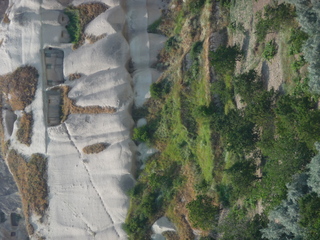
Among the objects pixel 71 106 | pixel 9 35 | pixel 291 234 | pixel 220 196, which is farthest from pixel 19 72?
pixel 291 234

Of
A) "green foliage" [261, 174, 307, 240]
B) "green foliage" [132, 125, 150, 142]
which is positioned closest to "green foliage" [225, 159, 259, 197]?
"green foliage" [261, 174, 307, 240]

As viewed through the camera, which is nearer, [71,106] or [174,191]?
[174,191]

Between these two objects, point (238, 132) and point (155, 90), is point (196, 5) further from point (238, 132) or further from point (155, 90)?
point (238, 132)

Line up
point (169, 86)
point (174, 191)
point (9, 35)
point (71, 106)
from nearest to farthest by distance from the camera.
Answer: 1. point (174, 191)
2. point (169, 86)
3. point (71, 106)
4. point (9, 35)

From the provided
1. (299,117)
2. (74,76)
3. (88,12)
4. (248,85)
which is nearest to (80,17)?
(88,12)

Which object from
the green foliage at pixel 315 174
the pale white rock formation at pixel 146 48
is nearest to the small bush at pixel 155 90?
the pale white rock formation at pixel 146 48

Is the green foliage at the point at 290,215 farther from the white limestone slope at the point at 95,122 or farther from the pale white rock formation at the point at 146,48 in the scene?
the pale white rock formation at the point at 146,48

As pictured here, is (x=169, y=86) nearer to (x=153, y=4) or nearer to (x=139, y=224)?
(x=153, y=4)
